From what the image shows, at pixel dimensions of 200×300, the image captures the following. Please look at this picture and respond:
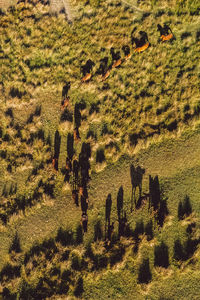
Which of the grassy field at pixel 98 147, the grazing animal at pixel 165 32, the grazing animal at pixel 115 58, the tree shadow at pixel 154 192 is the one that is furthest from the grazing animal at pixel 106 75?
the tree shadow at pixel 154 192

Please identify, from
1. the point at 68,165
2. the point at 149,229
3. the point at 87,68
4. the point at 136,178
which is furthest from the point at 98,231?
the point at 87,68

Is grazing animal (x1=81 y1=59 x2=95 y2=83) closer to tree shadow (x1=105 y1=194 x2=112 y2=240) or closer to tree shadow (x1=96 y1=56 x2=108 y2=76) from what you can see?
tree shadow (x1=96 y1=56 x2=108 y2=76)

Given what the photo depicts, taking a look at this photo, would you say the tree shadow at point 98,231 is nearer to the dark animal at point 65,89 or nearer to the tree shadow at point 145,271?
the tree shadow at point 145,271

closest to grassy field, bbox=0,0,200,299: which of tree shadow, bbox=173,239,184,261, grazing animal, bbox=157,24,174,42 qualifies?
tree shadow, bbox=173,239,184,261

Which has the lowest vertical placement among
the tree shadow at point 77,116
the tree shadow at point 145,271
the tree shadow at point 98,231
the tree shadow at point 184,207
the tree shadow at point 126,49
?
the tree shadow at point 145,271

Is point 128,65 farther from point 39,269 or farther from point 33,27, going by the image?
point 39,269

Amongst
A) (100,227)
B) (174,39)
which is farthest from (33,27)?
(100,227)

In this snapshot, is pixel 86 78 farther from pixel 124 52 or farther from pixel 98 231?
pixel 98 231
